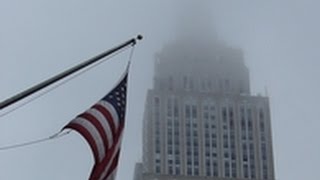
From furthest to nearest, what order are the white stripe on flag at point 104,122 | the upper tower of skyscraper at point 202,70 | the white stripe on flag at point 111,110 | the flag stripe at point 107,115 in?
the upper tower of skyscraper at point 202,70
the white stripe on flag at point 111,110
the flag stripe at point 107,115
the white stripe on flag at point 104,122

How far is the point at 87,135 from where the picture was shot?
1009 inches

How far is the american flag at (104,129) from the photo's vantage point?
84.1 feet

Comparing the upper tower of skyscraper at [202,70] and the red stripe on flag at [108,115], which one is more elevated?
the upper tower of skyscraper at [202,70]

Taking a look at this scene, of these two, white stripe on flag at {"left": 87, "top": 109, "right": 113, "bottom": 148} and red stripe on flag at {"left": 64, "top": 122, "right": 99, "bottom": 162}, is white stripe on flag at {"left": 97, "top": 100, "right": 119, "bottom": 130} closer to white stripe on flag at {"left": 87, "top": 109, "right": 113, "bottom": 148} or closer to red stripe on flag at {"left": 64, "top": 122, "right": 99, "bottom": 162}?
white stripe on flag at {"left": 87, "top": 109, "right": 113, "bottom": 148}

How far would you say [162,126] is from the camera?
170 m

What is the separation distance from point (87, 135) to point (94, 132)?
11.2 inches

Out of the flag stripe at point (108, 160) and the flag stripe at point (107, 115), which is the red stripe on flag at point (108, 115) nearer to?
the flag stripe at point (107, 115)

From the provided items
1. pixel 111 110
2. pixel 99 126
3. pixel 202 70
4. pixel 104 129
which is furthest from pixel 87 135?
pixel 202 70

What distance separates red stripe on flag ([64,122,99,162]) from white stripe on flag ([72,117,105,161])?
0.27ft

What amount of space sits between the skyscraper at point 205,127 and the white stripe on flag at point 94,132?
12898 cm

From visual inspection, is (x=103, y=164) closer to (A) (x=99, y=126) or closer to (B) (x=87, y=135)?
(B) (x=87, y=135)

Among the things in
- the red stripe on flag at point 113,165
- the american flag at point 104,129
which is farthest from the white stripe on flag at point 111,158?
the red stripe on flag at point 113,165

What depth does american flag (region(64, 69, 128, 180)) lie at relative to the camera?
25641 millimetres

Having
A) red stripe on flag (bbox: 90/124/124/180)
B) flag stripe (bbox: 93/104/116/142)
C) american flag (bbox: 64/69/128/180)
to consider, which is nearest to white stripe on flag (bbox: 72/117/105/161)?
american flag (bbox: 64/69/128/180)
